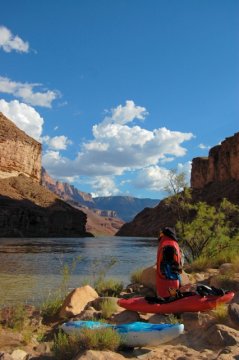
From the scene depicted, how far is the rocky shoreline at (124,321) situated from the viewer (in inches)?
223

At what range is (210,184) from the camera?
137875mm

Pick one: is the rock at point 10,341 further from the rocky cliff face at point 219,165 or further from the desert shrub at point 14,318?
the rocky cliff face at point 219,165

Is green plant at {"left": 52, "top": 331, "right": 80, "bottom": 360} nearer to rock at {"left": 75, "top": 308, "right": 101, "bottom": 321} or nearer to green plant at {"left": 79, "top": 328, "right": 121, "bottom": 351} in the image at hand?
green plant at {"left": 79, "top": 328, "right": 121, "bottom": 351}

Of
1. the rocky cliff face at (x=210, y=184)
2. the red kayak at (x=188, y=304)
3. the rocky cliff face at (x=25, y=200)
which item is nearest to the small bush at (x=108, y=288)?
the red kayak at (x=188, y=304)

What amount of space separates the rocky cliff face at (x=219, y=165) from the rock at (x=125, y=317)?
115448mm

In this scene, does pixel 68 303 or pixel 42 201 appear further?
pixel 42 201

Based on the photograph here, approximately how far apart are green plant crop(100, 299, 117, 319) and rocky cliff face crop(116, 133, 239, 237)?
290ft

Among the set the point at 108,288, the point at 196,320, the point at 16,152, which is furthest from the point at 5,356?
the point at 16,152

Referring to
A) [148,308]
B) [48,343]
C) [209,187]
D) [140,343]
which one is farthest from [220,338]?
[209,187]

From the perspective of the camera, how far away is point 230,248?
16.7 m

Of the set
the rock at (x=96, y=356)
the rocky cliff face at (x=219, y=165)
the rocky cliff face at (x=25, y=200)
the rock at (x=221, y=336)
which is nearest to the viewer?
the rock at (x=96, y=356)

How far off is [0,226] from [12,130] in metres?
41.1

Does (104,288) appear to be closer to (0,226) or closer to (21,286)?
(21,286)

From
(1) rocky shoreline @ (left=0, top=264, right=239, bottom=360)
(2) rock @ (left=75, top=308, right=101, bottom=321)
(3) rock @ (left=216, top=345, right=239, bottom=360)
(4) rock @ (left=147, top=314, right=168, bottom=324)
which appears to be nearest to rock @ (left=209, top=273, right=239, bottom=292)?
(1) rocky shoreline @ (left=0, top=264, right=239, bottom=360)
